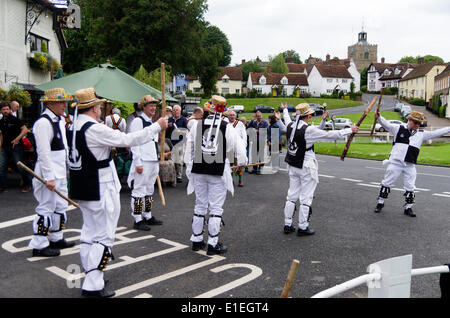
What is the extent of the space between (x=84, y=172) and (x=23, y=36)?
1365cm

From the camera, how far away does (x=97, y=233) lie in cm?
455

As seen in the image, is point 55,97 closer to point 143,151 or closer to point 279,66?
point 143,151

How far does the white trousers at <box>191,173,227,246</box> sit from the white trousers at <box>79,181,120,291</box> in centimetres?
170

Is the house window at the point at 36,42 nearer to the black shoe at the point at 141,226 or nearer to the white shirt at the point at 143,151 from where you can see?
the white shirt at the point at 143,151

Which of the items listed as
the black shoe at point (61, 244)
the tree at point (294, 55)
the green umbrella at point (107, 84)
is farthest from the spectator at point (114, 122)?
the tree at point (294, 55)

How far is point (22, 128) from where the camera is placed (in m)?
9.93

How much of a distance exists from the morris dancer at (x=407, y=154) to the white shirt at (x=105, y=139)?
579 cm

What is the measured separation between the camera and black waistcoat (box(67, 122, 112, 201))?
446 cm

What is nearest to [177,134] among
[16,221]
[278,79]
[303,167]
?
[16,221]

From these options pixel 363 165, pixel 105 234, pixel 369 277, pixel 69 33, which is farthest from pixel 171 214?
pixel 69 33

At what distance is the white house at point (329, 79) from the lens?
87.6 meters
